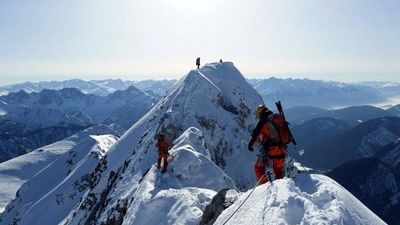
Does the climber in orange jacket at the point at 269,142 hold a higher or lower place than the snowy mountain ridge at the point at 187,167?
higher

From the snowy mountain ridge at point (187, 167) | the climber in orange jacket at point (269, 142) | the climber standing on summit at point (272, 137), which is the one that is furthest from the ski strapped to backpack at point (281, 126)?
the snowy mountain ridge at point (187, 167)

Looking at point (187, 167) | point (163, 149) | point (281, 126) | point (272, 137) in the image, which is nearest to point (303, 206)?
point (272, 137)

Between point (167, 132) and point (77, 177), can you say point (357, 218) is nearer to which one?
point (167, 132)

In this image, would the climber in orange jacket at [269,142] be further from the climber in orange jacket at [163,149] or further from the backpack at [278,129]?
the climber in orange jacket at [163,149]

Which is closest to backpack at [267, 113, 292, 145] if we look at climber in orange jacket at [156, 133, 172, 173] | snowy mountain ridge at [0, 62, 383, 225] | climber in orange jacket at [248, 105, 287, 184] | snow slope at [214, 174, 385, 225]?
climber in orange jacket at [248, 105, 287, 184]

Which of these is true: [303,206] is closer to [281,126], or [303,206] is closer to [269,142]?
[269,142]
